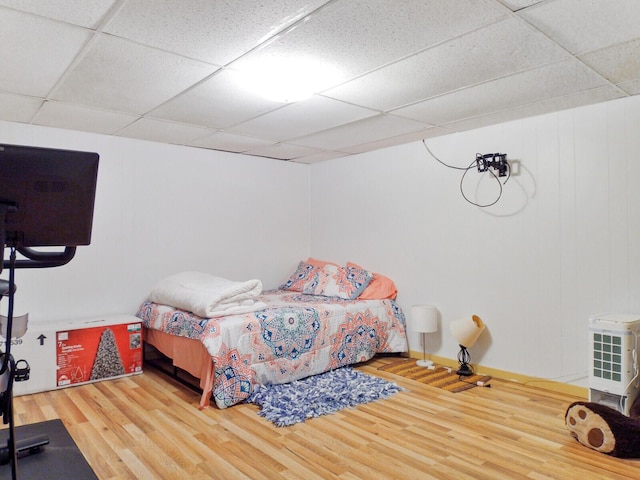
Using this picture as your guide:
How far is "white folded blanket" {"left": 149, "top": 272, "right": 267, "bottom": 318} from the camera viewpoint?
330 centimetres

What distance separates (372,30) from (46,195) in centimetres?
155

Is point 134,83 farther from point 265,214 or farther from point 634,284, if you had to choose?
point 634,284

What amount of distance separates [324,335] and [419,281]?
1.17 meters

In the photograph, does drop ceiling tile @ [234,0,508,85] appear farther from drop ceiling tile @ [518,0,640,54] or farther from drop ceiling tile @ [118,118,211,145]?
drop ceiling tile @ [118,118,211,145]

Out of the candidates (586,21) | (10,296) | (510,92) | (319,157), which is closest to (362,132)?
(319,157)

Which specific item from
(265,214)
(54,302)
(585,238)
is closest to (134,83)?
Answer: (54,302)

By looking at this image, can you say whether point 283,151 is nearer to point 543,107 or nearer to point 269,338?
point 269,338

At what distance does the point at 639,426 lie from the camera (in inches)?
94.3

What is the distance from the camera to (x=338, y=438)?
2588 mm

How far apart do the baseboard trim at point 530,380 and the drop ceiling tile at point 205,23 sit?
312 cm

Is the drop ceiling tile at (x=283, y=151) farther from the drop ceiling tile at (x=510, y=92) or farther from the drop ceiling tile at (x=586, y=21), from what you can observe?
the drop ceiling tile at (x=586, y=21)

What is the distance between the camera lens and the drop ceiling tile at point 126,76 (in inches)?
90.7

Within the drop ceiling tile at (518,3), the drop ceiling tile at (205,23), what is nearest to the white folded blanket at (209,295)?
the drop ceiling tile at (205,23)

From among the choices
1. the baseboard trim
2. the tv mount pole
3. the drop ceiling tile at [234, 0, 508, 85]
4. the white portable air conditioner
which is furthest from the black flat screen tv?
the baseboard trim
